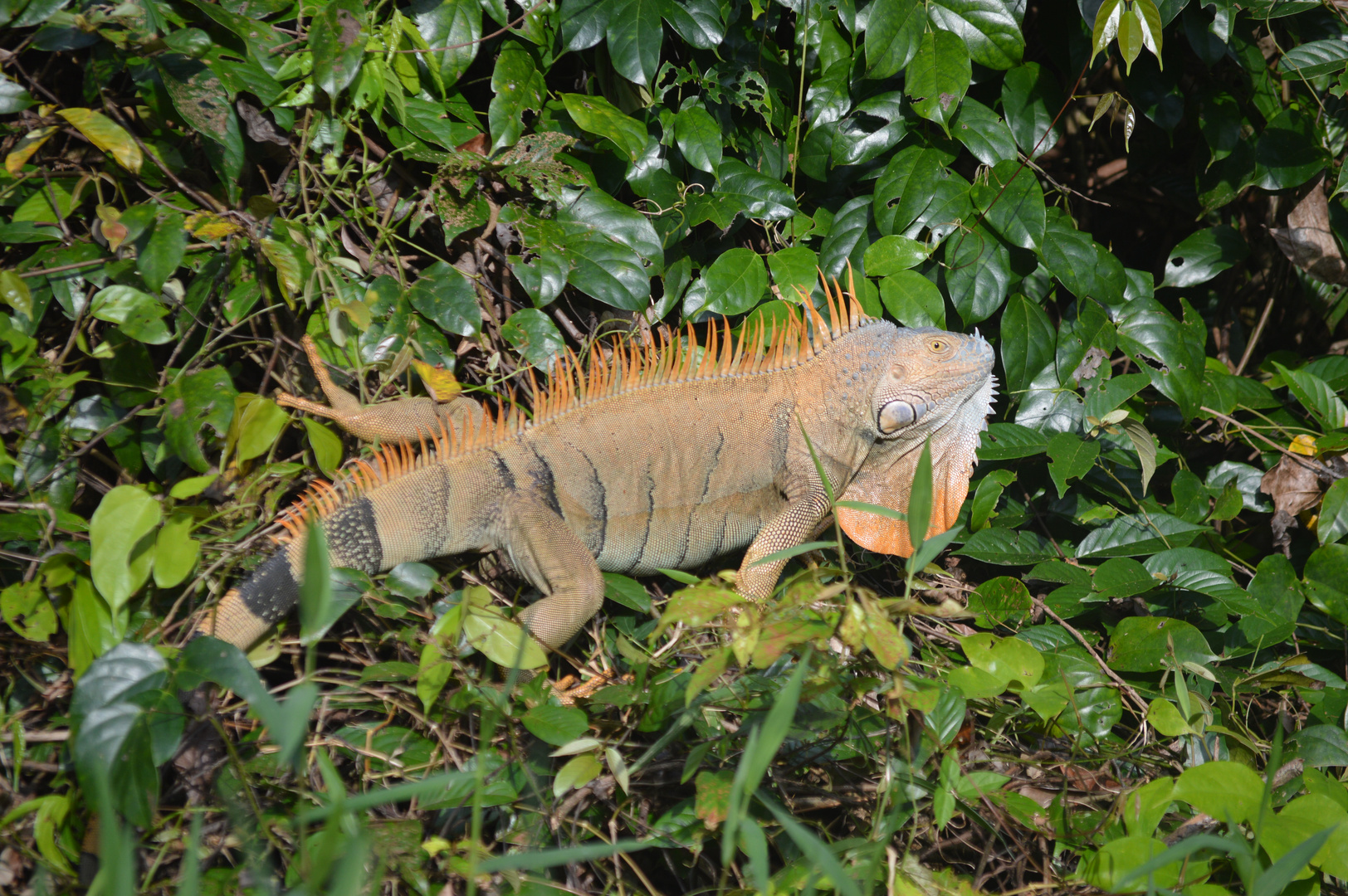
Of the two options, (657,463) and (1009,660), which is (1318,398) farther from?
(657,463)

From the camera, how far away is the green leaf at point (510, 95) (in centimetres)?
237

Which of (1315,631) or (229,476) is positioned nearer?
(229,476)

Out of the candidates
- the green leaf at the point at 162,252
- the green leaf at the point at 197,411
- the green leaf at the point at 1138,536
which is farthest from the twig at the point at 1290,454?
the green leaf at the point at 162,252

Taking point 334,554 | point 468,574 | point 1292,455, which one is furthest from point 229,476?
point 1292,455

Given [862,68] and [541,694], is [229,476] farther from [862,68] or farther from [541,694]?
[862,68]

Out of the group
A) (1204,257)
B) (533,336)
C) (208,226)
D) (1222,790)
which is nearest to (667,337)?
(533,336)


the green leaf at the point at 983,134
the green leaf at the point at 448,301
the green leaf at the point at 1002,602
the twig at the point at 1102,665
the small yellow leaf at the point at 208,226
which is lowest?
the twig at the point at 1102,665

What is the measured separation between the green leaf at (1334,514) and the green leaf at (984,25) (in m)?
1.57

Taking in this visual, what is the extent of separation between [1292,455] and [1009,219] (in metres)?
1.20

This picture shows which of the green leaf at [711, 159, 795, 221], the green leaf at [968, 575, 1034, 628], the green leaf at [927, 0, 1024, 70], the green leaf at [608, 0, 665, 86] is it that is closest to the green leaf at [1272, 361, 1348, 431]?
the green leaf at [968, 575, 1034, 628]

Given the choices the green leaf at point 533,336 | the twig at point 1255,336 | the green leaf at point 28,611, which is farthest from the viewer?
the twig at point 1255,336

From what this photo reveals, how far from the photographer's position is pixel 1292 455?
2740mm

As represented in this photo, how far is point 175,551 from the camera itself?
5.87 ft

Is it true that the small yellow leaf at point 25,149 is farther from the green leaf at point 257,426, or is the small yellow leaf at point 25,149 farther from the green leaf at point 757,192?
the green leaf at point 757,192
